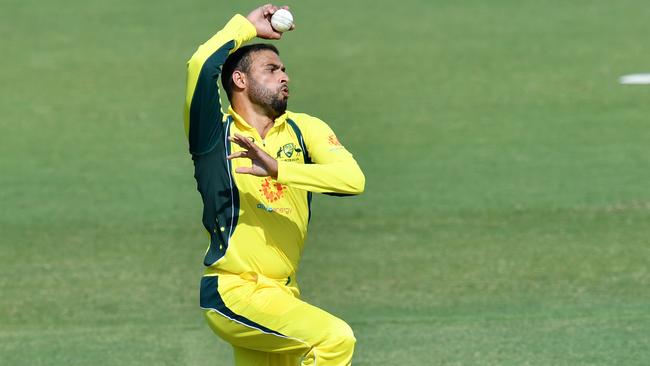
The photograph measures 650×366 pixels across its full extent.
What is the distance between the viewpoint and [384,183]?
14484 millimetres

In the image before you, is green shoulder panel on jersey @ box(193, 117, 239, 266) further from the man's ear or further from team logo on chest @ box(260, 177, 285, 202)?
the man's ear

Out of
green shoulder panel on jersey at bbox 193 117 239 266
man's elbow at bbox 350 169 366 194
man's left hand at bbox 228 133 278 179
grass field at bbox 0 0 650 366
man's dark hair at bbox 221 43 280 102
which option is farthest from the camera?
grass field at bbox 0 0 650 366

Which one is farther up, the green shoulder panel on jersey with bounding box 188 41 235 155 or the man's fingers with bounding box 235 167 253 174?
the green shoulder panel on jersey with bounding box 188 41 235 155

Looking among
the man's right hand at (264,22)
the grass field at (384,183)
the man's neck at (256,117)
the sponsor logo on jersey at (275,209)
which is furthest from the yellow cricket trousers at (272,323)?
the grass field at (384,183)

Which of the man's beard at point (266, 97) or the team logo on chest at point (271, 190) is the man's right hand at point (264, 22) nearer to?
the man's beard at point (266, 97)

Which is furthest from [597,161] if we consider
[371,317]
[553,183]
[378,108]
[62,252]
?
[62,252]

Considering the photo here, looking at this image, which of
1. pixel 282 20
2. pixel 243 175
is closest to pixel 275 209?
pixel 243 175

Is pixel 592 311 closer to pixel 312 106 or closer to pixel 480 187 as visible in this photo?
pixel 480 187

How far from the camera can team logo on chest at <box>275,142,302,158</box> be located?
697 centimetres

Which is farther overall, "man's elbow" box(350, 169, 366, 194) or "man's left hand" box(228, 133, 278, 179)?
"man's elbow" box(350, 169, 366, 194)

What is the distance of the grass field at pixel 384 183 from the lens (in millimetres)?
10328

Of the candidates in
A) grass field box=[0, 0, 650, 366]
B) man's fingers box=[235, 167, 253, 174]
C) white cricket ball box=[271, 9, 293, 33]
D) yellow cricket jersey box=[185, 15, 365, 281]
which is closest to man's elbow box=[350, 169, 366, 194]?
yellow cricket jersey box=[185, 15, 365, 281]

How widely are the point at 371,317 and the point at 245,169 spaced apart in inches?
171

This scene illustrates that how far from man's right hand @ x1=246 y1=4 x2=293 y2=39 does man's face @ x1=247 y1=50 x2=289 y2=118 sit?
0.35 ft
